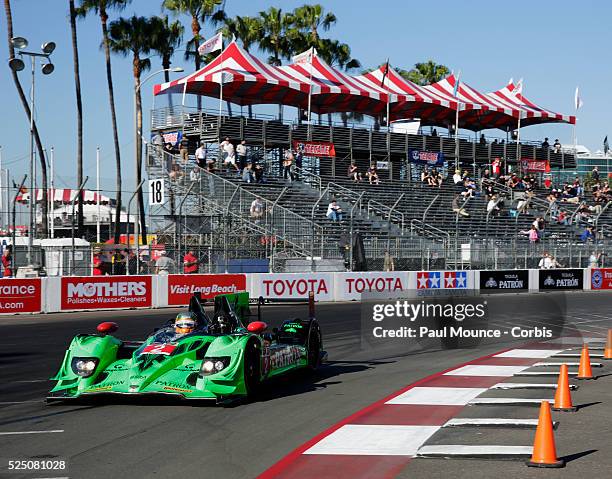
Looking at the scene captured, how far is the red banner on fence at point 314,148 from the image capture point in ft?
136

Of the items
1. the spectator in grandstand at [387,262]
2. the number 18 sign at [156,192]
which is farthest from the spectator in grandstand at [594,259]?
the number 18 sign at [156,192]

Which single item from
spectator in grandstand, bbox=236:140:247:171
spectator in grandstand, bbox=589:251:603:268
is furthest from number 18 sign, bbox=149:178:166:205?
spectator in grandstand, bbox=589:251:603:268

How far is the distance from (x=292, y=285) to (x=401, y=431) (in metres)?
20.9

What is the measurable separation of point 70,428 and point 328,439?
2.55 metres

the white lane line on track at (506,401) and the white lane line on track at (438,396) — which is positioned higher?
the white lane line on track at (506,401)

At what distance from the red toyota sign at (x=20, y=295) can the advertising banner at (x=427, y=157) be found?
24.8 metres

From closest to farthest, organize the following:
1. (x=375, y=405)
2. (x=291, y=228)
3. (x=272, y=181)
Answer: (x=375, y=405) → (x=291, y=228) → (x=272, y=181)

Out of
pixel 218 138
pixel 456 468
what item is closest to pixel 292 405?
pixel 456 468

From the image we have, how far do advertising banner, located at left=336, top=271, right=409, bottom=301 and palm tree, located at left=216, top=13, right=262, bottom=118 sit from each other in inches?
944

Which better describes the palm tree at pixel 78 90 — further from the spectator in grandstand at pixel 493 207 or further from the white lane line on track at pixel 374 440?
the white lane line on track at pixel 374 440

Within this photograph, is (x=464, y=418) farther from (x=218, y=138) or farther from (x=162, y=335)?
(x=218, y=138)

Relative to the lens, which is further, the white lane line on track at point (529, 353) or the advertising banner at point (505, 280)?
the advertising banner at point (505, 280)

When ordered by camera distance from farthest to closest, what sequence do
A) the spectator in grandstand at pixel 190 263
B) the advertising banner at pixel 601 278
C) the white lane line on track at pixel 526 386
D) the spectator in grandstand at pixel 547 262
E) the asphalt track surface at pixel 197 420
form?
the advertising banner at pixel 601 278 < the spectator in grandstand at pixel 547 262 < the spectator in grandstand at pixel 190 263 < the white lane line on track at pixel 526 386 < the asphalt track surface at pixel 197 420

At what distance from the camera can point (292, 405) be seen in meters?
10.5
